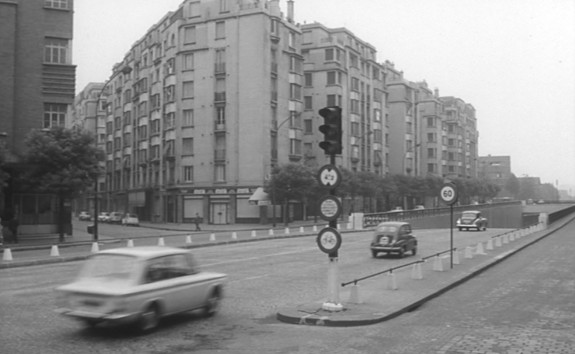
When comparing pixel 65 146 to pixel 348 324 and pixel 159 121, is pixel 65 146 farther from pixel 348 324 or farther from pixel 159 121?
pixel 159 121

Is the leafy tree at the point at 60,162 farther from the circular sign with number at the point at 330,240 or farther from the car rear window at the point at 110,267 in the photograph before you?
the circular sign with number at the point at 330,240

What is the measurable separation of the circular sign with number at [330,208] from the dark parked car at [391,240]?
1376cm

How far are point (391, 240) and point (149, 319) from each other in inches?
644

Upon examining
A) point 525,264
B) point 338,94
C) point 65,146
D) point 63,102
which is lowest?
point 525,264

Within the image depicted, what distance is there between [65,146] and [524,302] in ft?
90.7

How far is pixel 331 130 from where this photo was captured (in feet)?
38.3

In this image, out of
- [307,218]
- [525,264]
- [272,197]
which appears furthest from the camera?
[307,218]

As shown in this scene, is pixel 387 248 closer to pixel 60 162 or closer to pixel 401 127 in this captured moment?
pixel 60 162

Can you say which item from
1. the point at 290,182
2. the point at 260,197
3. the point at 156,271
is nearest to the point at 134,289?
the point at 156,271

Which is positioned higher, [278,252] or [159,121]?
[159,121]

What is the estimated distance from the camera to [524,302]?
1371 centimetres

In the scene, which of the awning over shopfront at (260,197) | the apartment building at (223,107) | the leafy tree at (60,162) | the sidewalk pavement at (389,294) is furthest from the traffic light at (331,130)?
the apartment building at (223,107)

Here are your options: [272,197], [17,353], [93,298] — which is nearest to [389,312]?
[93,298]

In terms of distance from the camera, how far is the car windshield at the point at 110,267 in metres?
10.1
